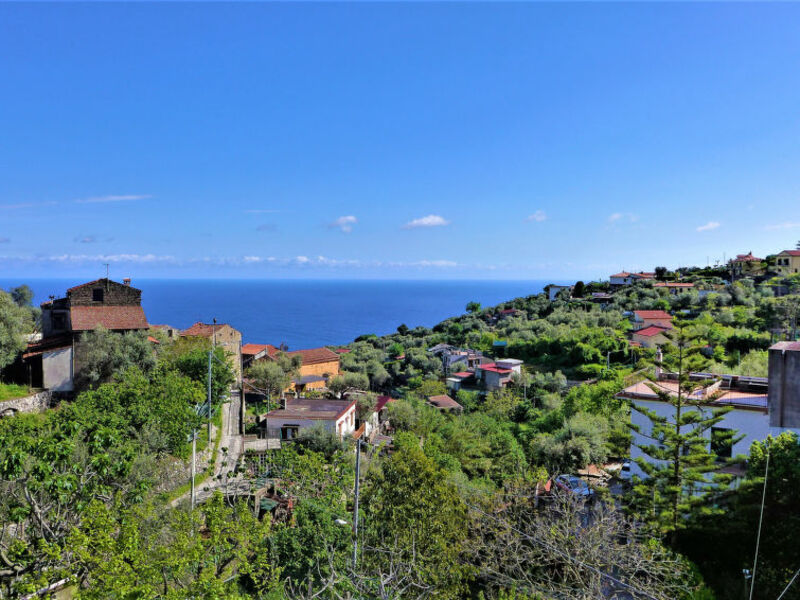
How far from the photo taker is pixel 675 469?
13.0 metres

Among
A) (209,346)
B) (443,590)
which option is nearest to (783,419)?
(443,590)

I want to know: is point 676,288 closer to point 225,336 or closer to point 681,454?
point 681,454

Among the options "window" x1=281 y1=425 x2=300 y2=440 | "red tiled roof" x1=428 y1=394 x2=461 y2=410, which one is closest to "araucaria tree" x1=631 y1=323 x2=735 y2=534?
"window" x1=281 y1=425 x2=300 y2=440

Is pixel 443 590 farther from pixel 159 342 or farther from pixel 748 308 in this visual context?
pixel 748 308

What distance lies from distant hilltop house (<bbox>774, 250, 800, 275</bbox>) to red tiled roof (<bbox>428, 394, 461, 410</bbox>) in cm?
4610

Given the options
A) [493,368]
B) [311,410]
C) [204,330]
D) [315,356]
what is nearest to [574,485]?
[311,410]

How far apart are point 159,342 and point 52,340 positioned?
4184 mm

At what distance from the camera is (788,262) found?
59.1 metres

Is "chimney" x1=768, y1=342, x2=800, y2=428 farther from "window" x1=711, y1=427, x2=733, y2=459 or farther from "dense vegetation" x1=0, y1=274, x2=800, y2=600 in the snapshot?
"dense vegetation" x1=0, y1=274, x2=800, y2=600

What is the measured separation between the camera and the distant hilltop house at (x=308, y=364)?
1325 inches

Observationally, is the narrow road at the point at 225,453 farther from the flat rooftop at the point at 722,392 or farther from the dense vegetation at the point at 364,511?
the flat rooftop at the point at 722,392

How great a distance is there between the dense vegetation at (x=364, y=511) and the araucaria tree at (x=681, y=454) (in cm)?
9

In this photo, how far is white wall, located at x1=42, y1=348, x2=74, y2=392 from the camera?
18.8 metres

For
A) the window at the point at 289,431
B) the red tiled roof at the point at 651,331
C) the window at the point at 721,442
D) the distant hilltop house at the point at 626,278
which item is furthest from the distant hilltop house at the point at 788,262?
the window at the point at 289,431
